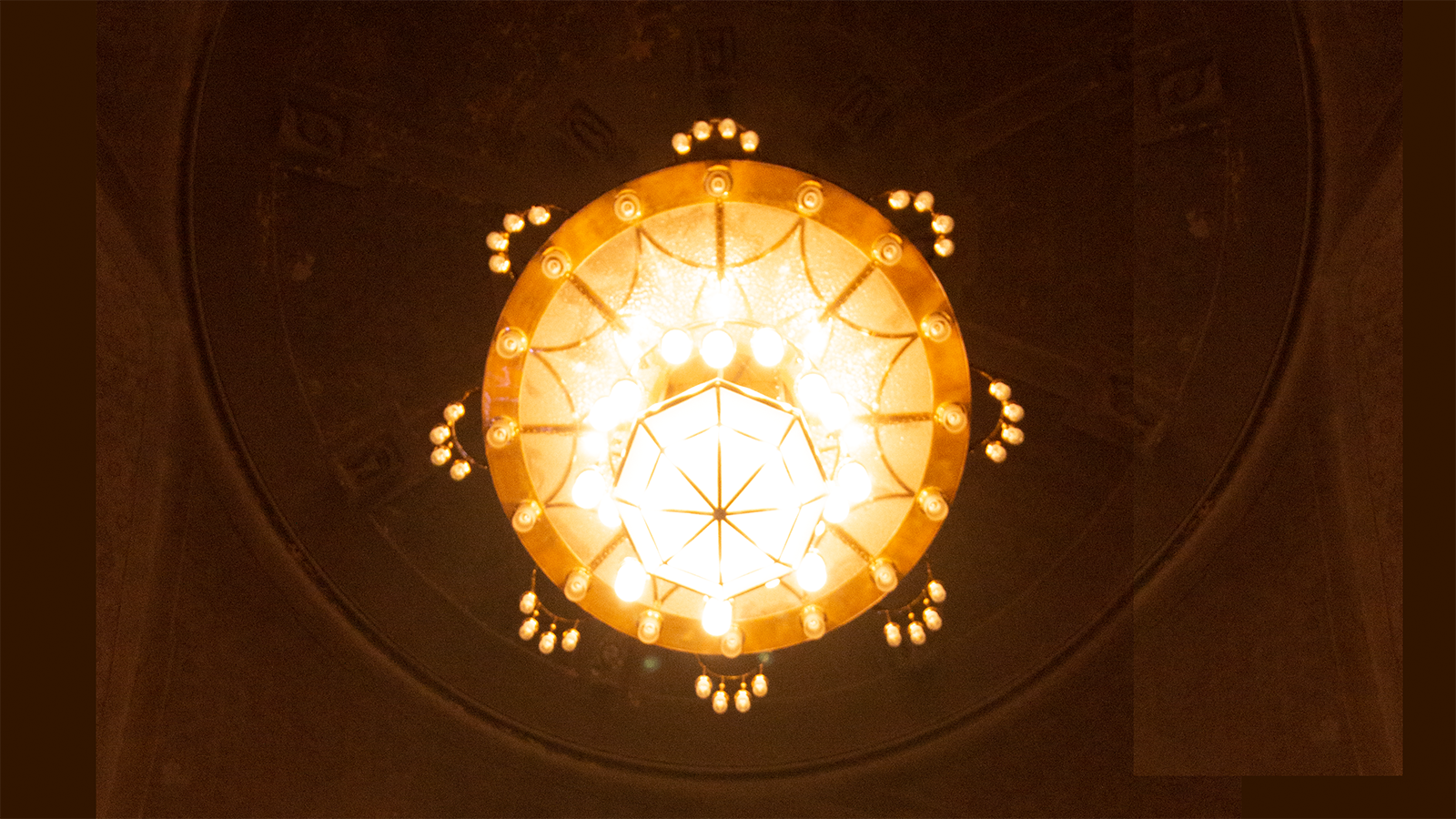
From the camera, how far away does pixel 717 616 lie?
4.76m

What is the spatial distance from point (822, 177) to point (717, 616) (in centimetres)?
275

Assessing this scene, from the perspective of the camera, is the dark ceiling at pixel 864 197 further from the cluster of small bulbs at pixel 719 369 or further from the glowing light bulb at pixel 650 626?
the cluster of small bulbs at pixel 719 369

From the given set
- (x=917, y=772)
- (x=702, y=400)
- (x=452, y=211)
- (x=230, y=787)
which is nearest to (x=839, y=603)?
(x=702, y=400)

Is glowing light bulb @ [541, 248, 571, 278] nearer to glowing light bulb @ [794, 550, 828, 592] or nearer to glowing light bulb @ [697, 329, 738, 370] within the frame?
glowing light bulb @ [697, 329, 738, 370]

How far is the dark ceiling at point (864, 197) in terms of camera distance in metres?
6.26

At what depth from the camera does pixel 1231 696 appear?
22.3 feet

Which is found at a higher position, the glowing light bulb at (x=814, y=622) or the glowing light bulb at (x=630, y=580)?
the glowing light bulb at (x=630, y=580)

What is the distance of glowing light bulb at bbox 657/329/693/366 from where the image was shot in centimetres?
448

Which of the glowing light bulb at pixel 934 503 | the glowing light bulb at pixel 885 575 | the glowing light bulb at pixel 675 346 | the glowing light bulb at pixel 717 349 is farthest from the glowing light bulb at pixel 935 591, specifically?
the glowing light bulb at pixel 675 346

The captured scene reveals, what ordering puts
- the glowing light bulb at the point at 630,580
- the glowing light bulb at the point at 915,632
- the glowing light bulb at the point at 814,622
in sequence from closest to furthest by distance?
the glowing light bulb at the point at 630,580, the glowing light bulb at the point at 915,632, the glowing light bulb at the point at 814,622

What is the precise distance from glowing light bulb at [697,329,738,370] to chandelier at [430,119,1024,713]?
1cm

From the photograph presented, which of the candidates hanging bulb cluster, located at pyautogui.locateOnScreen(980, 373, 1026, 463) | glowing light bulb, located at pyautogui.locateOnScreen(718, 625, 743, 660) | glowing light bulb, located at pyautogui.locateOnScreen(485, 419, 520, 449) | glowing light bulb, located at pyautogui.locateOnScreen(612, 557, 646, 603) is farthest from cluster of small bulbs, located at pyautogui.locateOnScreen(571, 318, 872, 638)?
hanging bulb cluster, located at pyautogui.locateOnScreen(980, 373, 1026, 463)

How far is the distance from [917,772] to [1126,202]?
13.4ft

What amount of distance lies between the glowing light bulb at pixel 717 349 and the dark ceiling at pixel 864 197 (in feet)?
7.90
